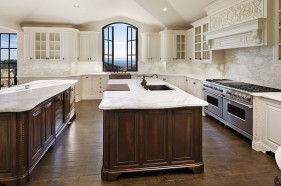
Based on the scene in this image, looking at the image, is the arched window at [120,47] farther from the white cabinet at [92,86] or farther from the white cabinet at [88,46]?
the white cabinet at [92,86]

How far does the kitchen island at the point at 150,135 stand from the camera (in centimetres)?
296

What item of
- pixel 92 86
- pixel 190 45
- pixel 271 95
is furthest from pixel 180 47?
pixel 271 95

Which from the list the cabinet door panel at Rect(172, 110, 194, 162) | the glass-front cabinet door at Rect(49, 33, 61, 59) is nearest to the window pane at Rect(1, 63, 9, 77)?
the glass-front cabinet door at Rect(49, 33, 61, 59)

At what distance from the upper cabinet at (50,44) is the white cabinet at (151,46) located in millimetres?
2546

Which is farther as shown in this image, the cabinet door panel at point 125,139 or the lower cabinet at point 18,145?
the cabinet door panel at point 125,139

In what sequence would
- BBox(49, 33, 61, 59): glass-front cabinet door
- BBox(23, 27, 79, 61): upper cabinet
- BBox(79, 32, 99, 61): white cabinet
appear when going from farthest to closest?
BBox(79, 32, 99, 61): white cabinet < BBox(49, 33, 61, 59): glass-front cabinet door < BBox(23, 27, 79, 61): upper cabinet

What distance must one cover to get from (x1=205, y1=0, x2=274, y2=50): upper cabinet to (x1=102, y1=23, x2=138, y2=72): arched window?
3.88 m

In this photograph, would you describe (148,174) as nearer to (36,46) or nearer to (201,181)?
(201,181)

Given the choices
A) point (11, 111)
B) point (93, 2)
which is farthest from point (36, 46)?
point (11, 111)

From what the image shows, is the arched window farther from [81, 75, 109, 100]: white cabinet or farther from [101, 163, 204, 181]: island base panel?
[101, 163, 204, 181]: island base panel

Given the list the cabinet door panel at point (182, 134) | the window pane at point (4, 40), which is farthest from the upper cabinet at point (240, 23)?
the window pane at point (4, 40)

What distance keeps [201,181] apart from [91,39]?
723 cm

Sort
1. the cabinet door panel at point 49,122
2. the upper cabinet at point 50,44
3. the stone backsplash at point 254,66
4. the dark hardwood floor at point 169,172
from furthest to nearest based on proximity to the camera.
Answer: the upper cabinet at point 50,44, the stone backsplash at point 254,66, the cabinet door panel at point 49,122, the dark hardwood floor at point 169,172

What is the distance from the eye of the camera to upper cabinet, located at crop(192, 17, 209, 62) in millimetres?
7012
